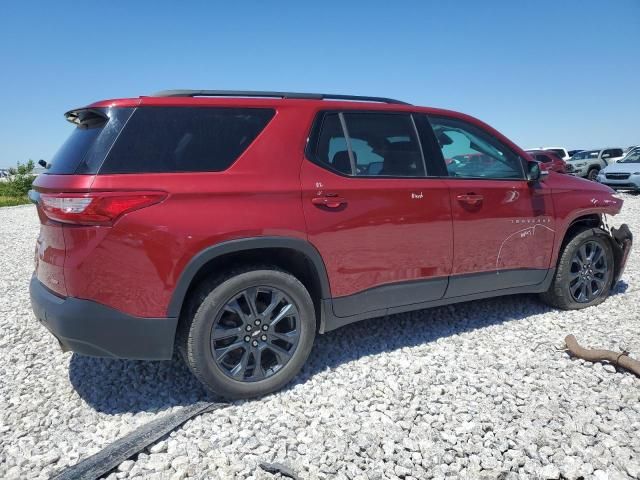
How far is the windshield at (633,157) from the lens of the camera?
16.7m

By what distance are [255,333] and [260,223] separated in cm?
69

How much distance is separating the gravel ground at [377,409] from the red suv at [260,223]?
37cm

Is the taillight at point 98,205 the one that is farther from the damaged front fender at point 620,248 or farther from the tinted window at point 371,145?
the damaged front fender at point 620,248

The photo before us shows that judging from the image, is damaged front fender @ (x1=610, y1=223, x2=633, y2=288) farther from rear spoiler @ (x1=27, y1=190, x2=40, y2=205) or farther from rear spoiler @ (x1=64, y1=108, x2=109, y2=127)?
rear spoiler @ (x1=27, y1=190, x2=40, y2=205)

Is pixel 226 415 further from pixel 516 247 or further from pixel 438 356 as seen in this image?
pixel 516 247

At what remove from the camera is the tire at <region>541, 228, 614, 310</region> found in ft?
13.1

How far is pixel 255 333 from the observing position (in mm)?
2746

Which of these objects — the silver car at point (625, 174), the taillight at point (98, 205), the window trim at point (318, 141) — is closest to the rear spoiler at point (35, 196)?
the taillight at point (98, 205)

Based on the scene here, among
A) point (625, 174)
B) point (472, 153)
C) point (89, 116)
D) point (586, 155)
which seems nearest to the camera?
point (89, 116)

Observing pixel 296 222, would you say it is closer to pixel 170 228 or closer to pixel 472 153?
pixel 170 228

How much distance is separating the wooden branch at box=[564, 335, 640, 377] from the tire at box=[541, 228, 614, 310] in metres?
0.83

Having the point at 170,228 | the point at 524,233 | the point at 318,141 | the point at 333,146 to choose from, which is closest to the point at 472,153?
the point at 524,233

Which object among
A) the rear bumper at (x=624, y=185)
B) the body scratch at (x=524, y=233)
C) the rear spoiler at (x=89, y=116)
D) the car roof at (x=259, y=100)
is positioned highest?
the car roof at (x=259, y=100)

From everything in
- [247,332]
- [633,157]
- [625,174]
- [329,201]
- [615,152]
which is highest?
[615,152]
